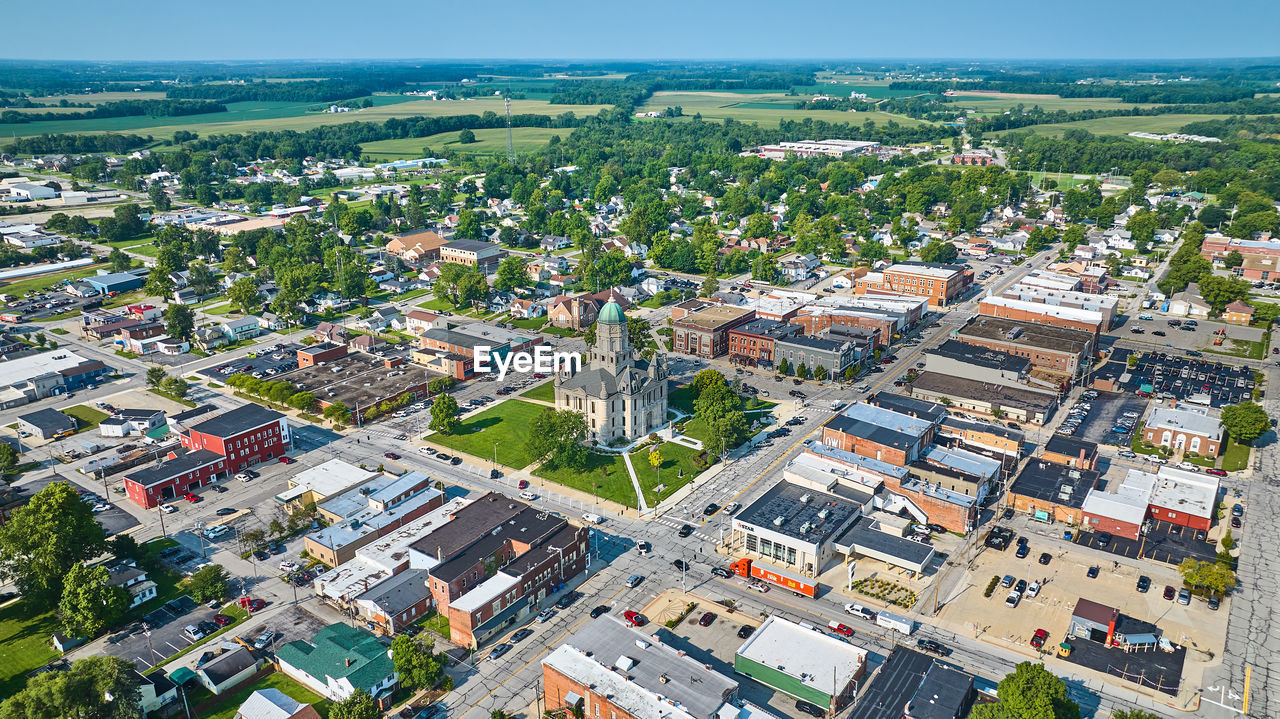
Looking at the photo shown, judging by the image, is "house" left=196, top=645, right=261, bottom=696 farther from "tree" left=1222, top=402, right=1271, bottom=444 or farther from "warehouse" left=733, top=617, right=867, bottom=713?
"tree" left=1222, top=402, right=1271, bottom=444

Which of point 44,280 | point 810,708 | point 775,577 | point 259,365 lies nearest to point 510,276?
point 259,365

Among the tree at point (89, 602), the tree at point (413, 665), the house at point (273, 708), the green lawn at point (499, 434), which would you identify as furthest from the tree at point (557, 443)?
the tree at point (89, 602)

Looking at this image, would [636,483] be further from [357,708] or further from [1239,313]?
[1239,313]

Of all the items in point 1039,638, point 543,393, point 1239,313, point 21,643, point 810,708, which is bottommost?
point 810,708

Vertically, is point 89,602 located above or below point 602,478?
above

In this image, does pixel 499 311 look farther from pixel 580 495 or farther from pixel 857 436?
pixel 857 436

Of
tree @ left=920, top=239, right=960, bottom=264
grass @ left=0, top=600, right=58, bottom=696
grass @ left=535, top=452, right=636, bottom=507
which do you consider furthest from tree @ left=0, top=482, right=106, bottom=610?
tree @ left=920, top=239, right=960, bottom=264

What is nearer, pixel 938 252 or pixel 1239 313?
pixel 1239 313
